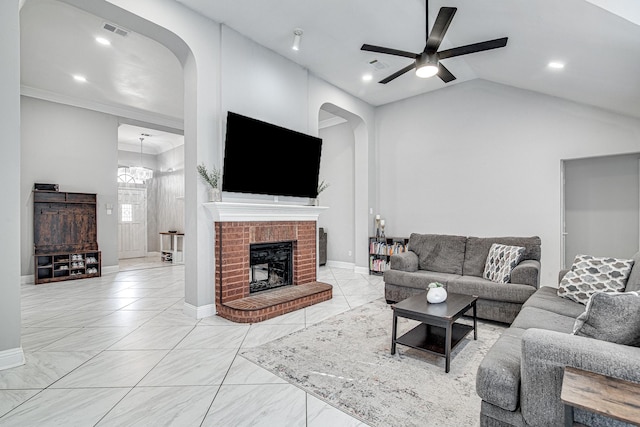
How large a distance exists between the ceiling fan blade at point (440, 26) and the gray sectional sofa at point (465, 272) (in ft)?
8.44

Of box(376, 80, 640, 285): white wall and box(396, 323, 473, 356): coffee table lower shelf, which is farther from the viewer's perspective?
box(376, 80, 640, 285): white wall

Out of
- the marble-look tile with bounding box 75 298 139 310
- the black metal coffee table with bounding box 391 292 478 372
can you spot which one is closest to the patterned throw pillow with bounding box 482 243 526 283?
the black metal coffee table with bounding box 391 292 478 372

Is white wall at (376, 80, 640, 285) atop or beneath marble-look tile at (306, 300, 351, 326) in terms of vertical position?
atop

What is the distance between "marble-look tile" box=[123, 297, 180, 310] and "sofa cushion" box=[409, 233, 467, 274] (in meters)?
3.65

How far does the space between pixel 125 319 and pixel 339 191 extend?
4925 millimetres

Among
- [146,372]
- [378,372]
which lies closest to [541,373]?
[378,372]

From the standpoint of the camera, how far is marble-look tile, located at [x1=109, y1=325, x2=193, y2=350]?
9.71 ft

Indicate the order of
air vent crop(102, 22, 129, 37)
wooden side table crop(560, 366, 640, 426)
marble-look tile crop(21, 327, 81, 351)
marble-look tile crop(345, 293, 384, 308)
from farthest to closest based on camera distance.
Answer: marble-look tile crop(345, 293, 384, 308), air vent crop(102, 22, 129, 37), marble-look tile crop(21, 327, 81, 351), wooden side table crop(560, 366, 640, 426)

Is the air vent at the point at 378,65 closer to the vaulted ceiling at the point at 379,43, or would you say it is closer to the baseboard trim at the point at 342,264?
the vaulted ceiling at the point at 379,43

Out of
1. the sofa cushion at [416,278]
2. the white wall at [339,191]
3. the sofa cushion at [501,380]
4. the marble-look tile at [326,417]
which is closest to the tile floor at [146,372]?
the marble-look tile at [326,417]

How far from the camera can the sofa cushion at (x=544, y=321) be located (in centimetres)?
227

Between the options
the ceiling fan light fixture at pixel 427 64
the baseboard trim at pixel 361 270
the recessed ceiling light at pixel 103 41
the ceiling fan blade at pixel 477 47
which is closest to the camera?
the ceiling fan blade at pixel 477 47

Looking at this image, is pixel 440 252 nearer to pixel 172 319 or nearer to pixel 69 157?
pixel 172 319

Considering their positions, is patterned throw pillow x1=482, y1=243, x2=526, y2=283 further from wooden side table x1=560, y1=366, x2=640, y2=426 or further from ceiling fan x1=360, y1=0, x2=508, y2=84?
wooden side table x1=560, y1=366, x2=640, y2=426
